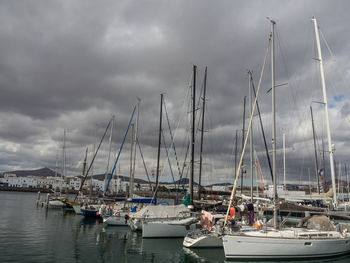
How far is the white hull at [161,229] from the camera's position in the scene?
2389cm

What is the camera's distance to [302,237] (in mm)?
17047

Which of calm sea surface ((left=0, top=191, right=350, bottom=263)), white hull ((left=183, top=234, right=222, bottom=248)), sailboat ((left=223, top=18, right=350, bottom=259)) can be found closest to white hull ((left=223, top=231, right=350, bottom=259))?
sailboat ((left=223, top=18, right=350, bottom=259))

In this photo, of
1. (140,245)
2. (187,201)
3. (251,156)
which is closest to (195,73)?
(251,156)

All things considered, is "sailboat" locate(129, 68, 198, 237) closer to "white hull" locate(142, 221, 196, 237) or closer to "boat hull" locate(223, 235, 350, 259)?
"white hull" locate(142, 221, 196, 237)

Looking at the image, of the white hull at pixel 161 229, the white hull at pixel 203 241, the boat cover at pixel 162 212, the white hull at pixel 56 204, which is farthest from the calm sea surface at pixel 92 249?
the white hull at pixel 56 204

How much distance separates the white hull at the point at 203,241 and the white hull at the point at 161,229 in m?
3.83

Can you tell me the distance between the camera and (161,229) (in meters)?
24.1

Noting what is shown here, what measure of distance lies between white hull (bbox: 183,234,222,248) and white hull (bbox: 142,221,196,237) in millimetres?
3830

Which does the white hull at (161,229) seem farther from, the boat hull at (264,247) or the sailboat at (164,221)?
the boat hull at (264,247)

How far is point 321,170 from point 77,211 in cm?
4697

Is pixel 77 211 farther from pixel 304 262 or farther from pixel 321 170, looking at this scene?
pixel 321 170

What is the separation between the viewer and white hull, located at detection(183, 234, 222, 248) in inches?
786

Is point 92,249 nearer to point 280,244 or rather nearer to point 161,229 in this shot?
point 161,229

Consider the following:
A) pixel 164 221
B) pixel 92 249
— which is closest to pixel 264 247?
pixel 164 221
